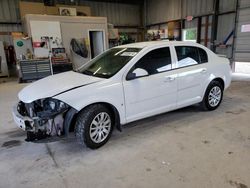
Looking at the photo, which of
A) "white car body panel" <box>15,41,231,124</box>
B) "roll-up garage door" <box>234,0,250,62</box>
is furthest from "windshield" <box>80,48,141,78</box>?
"roll-up garage door" <box>234,0,250,62</box>

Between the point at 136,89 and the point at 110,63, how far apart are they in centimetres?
60

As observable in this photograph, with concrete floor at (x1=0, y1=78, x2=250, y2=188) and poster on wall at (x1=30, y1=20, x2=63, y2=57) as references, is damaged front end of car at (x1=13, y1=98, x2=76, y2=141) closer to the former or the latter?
concrete floor at (x1=0, y1=78, x2=250, y2=188)

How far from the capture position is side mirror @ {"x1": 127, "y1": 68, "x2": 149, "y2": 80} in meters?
2.65

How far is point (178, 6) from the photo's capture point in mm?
11305

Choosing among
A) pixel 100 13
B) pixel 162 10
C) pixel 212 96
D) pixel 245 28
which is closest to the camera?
pixel 212 96

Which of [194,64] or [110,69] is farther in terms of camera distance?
[194,64]

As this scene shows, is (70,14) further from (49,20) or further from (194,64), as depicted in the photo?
(194,64)

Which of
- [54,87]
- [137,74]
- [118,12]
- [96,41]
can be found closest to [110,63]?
[137,74]

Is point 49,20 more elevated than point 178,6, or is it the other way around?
point 178,6

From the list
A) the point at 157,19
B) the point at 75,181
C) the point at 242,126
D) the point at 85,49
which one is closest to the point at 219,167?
the point at 242,126

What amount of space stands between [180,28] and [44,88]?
34.3 ft

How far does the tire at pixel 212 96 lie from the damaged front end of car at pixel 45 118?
2.45 metres

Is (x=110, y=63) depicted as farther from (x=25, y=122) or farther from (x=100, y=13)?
(x=100, y=13)

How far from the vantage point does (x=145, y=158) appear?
2346mm
